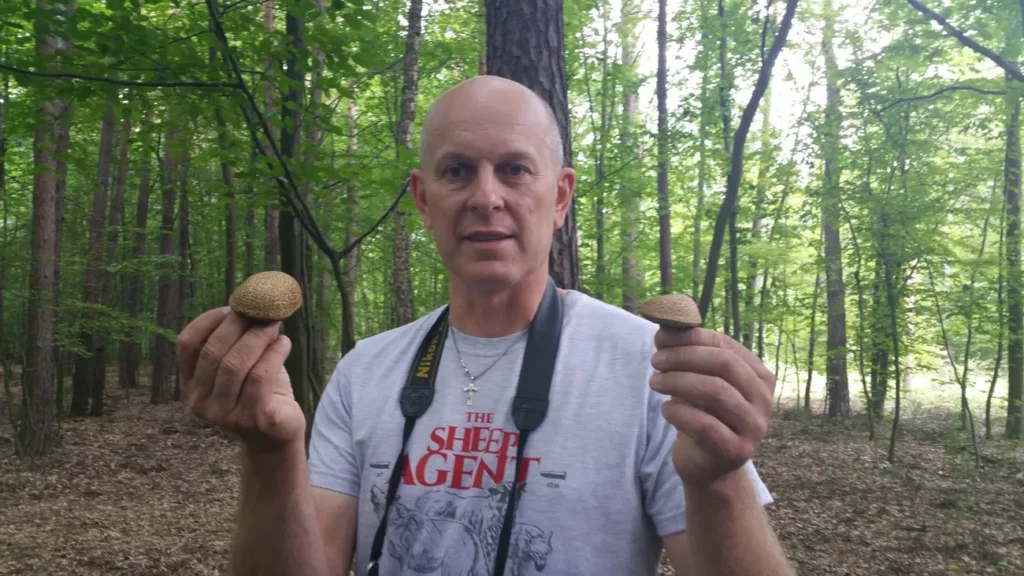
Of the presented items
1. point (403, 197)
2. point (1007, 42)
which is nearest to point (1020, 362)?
point (1007, 42)

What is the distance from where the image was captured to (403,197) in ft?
16.4

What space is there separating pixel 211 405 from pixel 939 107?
37.5ft

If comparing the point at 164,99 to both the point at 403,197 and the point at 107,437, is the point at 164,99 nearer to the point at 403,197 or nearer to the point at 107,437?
the point at 403,197

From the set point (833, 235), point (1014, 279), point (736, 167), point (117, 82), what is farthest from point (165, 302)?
point (1014, 279)

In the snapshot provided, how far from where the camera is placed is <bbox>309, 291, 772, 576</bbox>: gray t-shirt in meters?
1.52

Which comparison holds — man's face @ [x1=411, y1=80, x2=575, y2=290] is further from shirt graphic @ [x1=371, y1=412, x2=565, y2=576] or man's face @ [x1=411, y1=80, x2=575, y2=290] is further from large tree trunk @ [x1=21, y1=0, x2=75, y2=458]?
large tree trunk @ [x1=21, y1=0, x2=75, y2=458]

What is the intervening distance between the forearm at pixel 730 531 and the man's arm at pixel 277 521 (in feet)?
2.82

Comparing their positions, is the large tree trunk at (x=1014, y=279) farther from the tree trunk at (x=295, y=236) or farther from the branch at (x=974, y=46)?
the tree trunk at (x=295, y=236)

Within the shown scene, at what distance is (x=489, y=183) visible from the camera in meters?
1.66

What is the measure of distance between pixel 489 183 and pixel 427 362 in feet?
1.75

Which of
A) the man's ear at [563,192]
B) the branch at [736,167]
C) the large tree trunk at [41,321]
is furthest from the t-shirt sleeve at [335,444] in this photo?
the large tree trunk at [41,321]

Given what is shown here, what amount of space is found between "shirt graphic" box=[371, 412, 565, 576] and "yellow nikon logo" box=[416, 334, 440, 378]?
0.17 meters

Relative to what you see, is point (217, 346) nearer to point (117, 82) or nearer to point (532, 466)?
point (532, 466)

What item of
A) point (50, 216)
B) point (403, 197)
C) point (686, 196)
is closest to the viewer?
point (403, 197)
